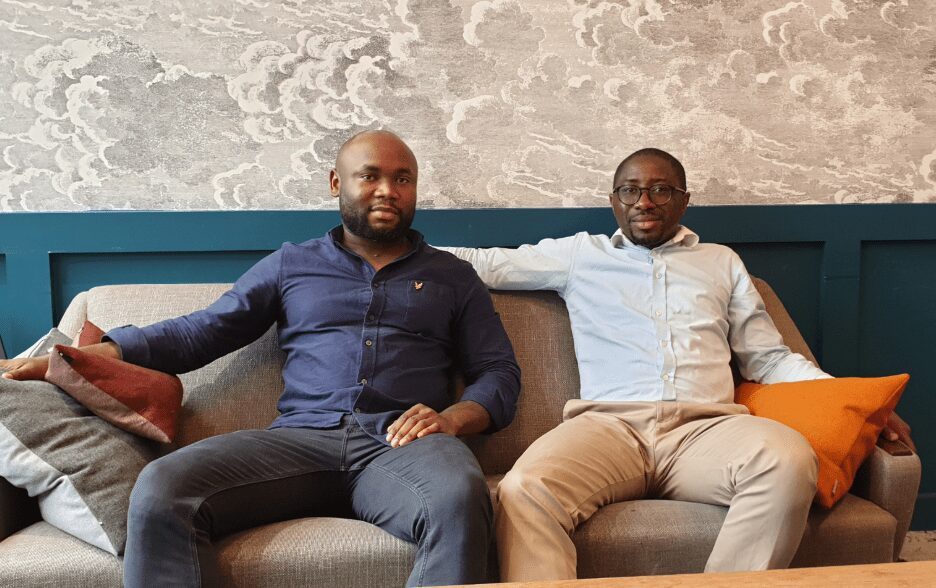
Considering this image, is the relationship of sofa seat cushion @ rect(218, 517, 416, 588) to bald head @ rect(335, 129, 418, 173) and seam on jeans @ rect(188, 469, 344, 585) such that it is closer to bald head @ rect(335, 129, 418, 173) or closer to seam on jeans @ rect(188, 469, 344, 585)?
seam on jeans @ rect(188, 469, 344, 585)

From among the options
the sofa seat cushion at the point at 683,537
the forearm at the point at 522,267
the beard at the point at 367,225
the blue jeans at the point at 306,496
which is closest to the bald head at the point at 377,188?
the beard at the point at 367,225

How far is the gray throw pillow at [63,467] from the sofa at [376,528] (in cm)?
4

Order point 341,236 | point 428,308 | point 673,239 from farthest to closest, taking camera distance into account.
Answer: point 673,239, point 341,236, point 428,308

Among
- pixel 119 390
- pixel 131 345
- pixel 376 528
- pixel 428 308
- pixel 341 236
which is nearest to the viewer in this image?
pixel 376 528

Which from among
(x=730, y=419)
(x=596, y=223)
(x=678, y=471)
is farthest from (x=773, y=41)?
(x=678, y=471)

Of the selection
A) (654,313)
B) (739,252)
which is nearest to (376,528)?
(654,313)

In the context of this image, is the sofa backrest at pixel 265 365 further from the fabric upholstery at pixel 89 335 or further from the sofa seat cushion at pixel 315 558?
the sofa seat cushion at pixel 315 558

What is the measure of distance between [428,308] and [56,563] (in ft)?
3.00

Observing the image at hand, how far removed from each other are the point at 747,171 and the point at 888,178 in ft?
1.47

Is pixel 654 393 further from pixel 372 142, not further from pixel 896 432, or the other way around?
pixel 372 142

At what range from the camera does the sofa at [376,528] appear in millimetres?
1466

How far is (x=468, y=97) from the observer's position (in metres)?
2.36

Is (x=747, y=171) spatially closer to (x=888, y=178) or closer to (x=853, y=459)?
(x=888, y=178)

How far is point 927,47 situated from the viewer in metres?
2.50
